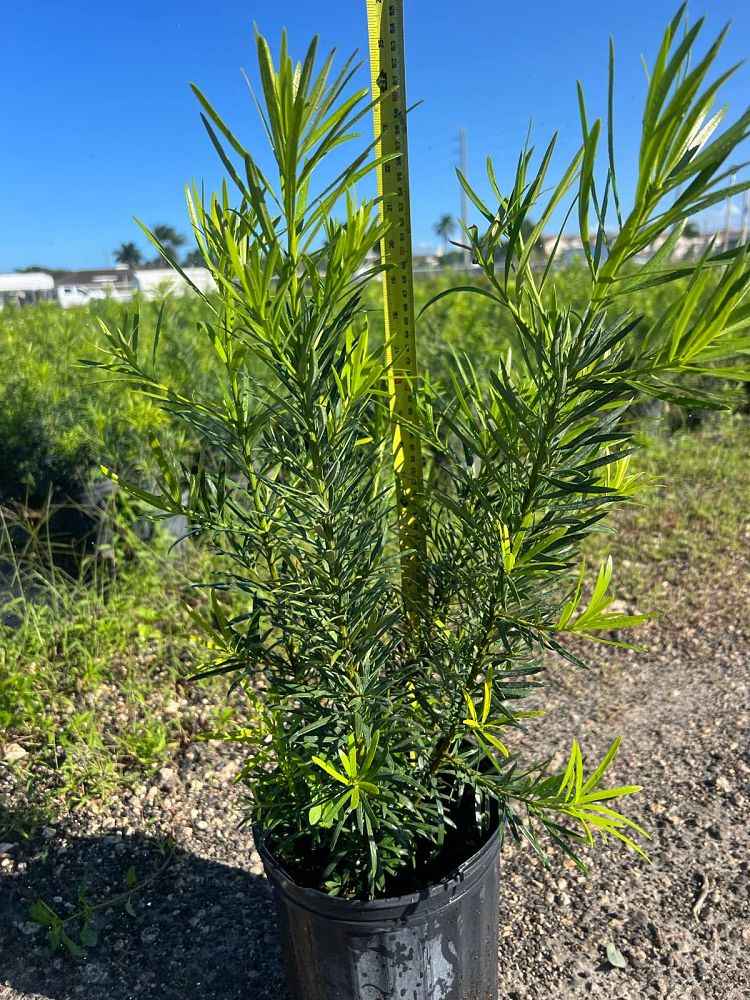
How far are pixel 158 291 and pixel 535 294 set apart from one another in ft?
10.8

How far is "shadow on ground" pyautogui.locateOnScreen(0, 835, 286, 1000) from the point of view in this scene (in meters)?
1.63

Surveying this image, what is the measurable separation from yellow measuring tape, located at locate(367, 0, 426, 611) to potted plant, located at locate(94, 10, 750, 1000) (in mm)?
26

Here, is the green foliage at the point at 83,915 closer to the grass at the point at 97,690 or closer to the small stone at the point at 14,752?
the grass at the point at 97,690

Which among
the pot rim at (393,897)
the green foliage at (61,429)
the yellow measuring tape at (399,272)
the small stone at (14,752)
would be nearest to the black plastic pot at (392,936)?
the pot rim at (393,897)

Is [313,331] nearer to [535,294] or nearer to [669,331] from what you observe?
[535,294]

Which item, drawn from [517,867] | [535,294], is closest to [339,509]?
[535,294]

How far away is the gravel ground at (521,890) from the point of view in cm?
162

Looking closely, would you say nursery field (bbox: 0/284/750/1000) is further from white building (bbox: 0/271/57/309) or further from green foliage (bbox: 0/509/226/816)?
white building (bbox: 0/271/57/309)

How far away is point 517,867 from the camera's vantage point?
191 centimetres

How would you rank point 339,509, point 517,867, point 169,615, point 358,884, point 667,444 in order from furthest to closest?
1. point 667,444
2. point 169,615
3. point 517,867
4. point 358,884
5. point 339,509

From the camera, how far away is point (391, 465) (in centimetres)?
132

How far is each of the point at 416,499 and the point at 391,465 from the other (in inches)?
4.2

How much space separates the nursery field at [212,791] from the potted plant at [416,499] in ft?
0.62

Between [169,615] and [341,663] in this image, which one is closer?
[341,663]
